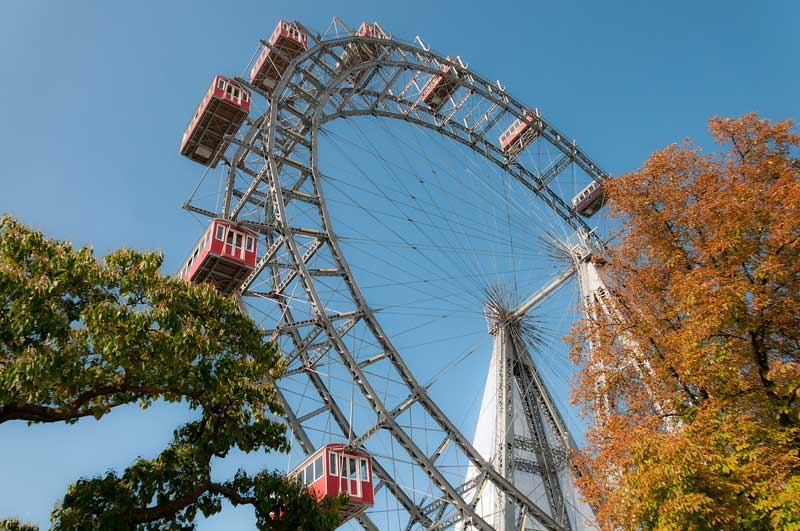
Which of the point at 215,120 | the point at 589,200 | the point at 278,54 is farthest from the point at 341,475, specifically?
the point at 589,200

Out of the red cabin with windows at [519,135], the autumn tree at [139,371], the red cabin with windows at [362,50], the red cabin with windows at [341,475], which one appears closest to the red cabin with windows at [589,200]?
the red cabin with windows at [519,135]

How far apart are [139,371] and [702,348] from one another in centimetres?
881

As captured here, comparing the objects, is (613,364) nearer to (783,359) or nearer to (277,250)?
(783,359)

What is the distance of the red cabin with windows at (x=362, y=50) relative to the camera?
27281 mm

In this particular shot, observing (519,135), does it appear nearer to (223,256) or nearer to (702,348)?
(223,256)

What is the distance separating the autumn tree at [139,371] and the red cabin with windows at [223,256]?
756 centimetres

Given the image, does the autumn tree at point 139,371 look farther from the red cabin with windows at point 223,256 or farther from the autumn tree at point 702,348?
the red cabin with windows at point 223,256

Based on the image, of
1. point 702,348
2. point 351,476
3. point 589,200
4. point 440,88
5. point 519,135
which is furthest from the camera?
point 589,200

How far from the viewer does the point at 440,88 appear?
30953 millimetres

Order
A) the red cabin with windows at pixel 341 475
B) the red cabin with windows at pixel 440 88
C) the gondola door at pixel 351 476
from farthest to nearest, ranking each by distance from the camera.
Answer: the red cabin with windows at pixel 440 88
the gondola door at pixel 351 476
the red cabin with windows at pixel 341 475

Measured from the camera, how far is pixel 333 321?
20156 mm

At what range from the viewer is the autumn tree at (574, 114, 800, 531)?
927cm

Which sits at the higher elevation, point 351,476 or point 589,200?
point 589,200

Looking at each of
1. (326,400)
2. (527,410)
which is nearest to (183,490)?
(326,400)
